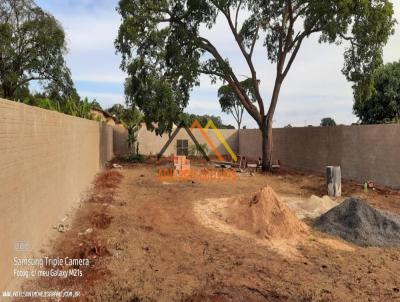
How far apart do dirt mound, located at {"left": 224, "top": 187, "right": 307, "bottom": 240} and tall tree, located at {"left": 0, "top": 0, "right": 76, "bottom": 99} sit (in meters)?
20.7

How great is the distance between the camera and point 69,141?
921 centimetres

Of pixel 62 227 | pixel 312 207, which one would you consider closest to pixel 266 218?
pixel 312 207

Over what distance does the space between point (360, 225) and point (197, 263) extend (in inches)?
141

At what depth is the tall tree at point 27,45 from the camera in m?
24.5

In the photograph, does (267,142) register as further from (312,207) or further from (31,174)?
(31,174)

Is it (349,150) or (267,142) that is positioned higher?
(267,142)

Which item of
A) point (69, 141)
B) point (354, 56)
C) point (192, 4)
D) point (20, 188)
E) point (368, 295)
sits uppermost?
point (192, 4)

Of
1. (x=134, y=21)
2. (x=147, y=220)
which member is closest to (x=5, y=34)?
(x=134, y=21)

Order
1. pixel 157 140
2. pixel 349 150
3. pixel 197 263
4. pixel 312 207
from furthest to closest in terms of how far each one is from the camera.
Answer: pixel 157 140 → pixel 349 150 → pixel 312 207 → pixel 197 263

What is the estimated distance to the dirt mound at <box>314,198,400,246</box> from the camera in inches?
285

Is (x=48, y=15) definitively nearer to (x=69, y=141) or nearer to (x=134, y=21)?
(x=134, y=21)

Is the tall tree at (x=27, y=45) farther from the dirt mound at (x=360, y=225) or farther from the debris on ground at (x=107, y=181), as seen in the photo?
the dirt mound at (x=360, y=225)

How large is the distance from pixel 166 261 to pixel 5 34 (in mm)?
22886

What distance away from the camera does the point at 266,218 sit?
7930 mm
